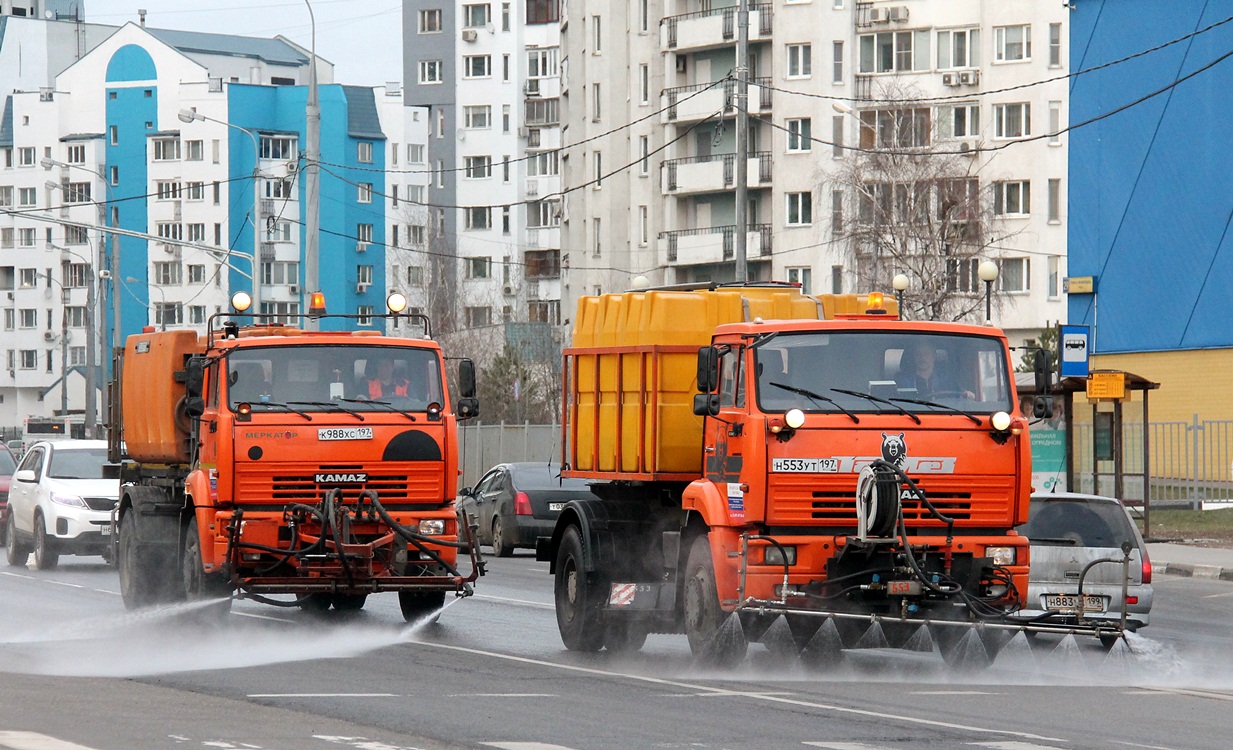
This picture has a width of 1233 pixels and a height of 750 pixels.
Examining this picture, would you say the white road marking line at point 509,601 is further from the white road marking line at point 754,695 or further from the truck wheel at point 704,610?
the truck wheel at point 704,610

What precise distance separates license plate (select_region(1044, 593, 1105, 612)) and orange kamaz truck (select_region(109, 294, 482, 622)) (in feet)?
15.4

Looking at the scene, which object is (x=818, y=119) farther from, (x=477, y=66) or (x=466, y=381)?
(x=466, y=381)

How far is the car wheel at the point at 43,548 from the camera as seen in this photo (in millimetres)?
26219

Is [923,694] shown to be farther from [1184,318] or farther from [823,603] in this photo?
[1184,318]

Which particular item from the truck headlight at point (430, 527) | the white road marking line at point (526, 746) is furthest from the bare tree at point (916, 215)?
the white road marking line at point (526, 746)

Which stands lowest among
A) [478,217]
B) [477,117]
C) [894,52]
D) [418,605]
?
[418,605]

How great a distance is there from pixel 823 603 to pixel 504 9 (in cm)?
10018

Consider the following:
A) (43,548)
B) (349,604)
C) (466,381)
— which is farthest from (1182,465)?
(466,381)

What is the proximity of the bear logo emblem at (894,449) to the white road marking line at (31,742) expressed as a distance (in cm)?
568

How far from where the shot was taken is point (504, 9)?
110438mm

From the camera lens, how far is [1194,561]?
2702 centimetres

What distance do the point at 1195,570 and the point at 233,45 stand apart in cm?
10483

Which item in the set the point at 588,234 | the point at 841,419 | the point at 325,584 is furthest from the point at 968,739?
the point at 588,234

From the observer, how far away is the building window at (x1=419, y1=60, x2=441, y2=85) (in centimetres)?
11338
